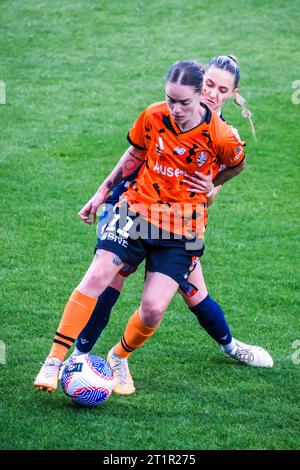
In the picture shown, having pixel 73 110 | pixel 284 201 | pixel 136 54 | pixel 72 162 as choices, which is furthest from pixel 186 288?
pixel 136 54

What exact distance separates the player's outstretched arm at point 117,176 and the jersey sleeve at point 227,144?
0.49 m

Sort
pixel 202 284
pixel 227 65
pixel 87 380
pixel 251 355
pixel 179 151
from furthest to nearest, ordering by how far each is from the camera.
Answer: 1. pixel 251 355
2. pixel 202 284
3. pixel 227 65
4. pixel 179 151
5. pixel 87 380

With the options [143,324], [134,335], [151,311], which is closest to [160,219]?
[151,311]

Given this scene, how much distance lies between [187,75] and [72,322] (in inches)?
60.4

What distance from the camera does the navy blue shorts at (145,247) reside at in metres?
5.26

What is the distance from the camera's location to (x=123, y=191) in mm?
5648

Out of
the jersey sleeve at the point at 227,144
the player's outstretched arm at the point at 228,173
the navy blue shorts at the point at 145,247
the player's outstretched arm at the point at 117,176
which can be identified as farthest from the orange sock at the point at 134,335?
the jersey sleeve at the point at 227,144

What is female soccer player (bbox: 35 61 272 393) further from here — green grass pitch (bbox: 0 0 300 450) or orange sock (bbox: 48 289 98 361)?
green grass pitch (bbox: 0 0 300 450)

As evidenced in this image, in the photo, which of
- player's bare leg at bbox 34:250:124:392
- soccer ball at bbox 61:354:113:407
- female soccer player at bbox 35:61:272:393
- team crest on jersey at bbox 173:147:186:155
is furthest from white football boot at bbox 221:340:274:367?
team crest on jersey at bbox 173:147:186:155

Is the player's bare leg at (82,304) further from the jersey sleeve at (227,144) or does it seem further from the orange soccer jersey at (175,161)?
the jersey sleeve at (227,144)

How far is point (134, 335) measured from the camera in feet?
17.9

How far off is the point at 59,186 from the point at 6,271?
7.34ft

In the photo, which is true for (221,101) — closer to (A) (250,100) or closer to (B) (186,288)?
(B) (186,288)

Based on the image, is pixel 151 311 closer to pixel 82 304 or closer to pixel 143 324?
pixel 143 324
